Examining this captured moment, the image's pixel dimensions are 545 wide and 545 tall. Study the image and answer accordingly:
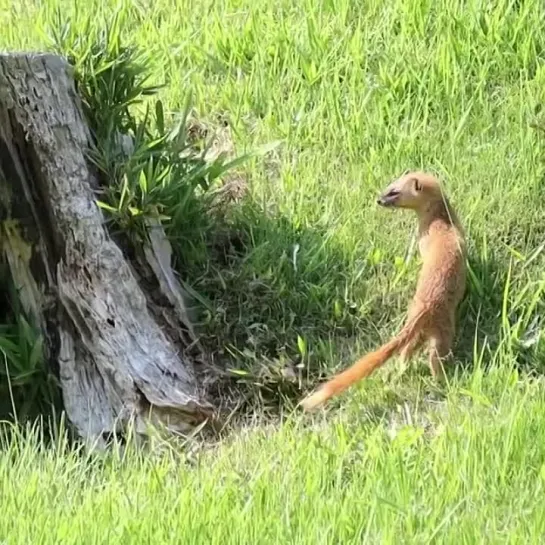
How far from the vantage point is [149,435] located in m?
3.94

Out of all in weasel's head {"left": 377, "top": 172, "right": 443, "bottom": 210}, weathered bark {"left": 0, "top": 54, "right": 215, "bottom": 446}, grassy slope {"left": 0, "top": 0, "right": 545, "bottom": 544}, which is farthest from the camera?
weasel's head {"left": 377, "top": 172, "right": 443, "bottom": 210}

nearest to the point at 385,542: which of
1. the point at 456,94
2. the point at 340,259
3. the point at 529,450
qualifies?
the point at 529,450

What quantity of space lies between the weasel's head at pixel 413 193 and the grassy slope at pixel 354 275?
203 millimetres

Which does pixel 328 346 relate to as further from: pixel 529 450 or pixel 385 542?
pixel 385 542

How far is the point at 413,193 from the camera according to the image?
4.39 m

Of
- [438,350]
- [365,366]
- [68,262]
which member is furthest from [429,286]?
[68,262]

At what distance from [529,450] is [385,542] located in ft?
2.18

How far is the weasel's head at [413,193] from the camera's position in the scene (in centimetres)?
439

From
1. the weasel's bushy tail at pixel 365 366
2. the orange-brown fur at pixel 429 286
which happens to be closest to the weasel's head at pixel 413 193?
the orange-brown fur at pixel 429 286

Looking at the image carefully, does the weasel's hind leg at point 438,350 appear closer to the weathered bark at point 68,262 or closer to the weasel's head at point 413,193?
the weasel's head at point 413,193

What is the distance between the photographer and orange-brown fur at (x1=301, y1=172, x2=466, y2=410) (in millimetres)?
4031

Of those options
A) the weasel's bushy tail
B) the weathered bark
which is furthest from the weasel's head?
the weathered bark

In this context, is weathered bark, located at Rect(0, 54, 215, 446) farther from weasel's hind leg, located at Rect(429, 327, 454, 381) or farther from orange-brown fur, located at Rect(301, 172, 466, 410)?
weasel's hind leg, located at Rect(429, 327, 454, 381)

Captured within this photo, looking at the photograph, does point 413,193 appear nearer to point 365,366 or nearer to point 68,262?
point 365,366
